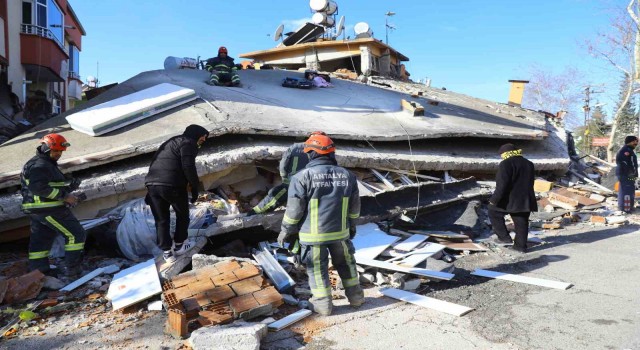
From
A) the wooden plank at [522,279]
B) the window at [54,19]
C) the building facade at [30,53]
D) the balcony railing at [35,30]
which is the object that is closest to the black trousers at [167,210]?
the wooden plank at [522,279]

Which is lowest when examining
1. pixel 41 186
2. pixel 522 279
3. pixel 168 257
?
pixel 522 279

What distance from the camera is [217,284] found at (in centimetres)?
394

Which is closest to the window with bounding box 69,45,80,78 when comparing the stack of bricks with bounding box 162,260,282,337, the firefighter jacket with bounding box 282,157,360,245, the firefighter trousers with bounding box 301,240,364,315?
the stack of bricks with bounding box 162,260,282,337

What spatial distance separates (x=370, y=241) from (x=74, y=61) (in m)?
23.0

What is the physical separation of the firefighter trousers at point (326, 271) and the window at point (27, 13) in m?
11.9

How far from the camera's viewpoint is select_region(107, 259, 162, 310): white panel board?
12.9 feet

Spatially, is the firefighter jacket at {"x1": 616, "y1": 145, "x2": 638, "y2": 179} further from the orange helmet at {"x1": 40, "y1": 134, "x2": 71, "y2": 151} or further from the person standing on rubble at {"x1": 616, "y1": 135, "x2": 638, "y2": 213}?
the orange helmet at {"x1": 40, "y1": 134, "x2": 71, "y2": 151}

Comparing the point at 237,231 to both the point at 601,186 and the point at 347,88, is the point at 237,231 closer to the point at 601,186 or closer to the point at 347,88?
the point at 347,88

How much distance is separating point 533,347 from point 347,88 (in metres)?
10.2

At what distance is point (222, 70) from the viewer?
10141 mm

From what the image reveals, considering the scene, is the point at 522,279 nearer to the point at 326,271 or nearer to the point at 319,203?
the point at 326,271

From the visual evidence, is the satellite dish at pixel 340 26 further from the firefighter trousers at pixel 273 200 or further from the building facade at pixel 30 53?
the firefighter trousers at pixel 273 200

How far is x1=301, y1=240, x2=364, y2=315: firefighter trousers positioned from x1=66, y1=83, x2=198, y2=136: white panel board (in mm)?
4242

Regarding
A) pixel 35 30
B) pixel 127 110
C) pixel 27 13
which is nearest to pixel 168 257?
pixel 127 110
